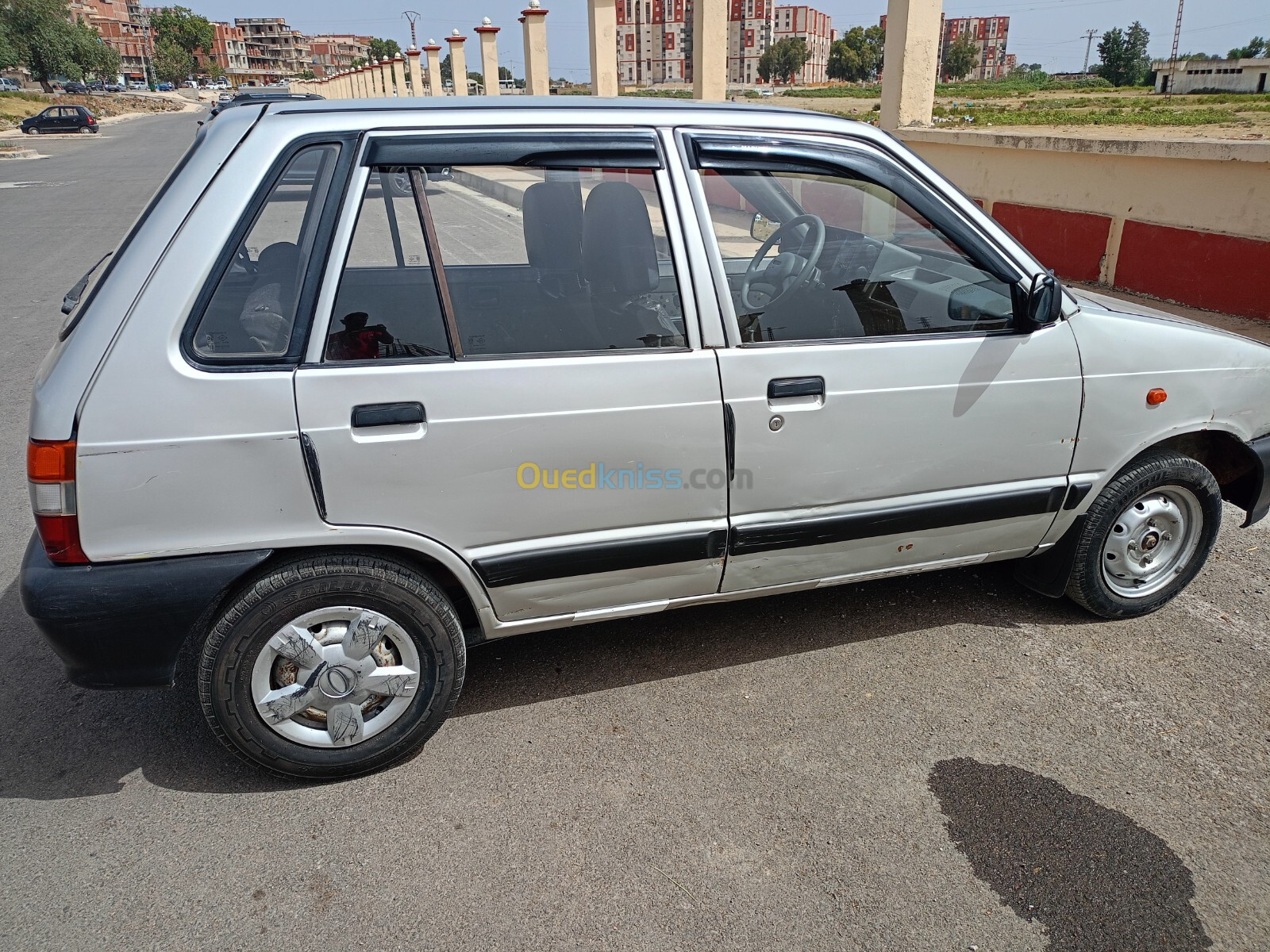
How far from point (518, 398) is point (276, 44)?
7976 inches

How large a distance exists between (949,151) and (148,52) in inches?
5734

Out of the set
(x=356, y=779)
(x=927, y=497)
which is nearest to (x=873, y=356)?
(x=927, y=497)

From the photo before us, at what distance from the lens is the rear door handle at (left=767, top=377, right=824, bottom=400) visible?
2.80 meters

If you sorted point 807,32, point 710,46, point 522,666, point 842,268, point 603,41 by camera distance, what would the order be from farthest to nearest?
point 807,32 < point 603,41 < point 710,46 < point 522,666 < point 842,268

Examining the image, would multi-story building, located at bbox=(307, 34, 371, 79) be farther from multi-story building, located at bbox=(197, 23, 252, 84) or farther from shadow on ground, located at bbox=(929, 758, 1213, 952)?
shadow on ground, located at bbox=(929, 758, 1213, 952)

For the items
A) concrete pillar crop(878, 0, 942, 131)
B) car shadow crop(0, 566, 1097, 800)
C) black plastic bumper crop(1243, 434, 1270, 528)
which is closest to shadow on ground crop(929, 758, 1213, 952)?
car shadow crop(0, 566, 1097, 800)

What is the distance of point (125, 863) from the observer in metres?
2.44

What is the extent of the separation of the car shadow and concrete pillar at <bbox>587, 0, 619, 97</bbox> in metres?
17.6

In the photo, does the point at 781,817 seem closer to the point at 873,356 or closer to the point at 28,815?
the point at 873,356

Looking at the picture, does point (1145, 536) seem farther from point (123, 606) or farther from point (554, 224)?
point (123, 606)

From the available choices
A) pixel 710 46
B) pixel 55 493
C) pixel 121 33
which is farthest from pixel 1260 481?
pixel 121 33

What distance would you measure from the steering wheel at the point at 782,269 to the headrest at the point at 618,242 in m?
0.33

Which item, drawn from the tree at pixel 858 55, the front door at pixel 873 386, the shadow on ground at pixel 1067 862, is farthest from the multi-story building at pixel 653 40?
the shadow on ground at pixel 1067 862

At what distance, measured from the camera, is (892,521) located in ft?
10.1
